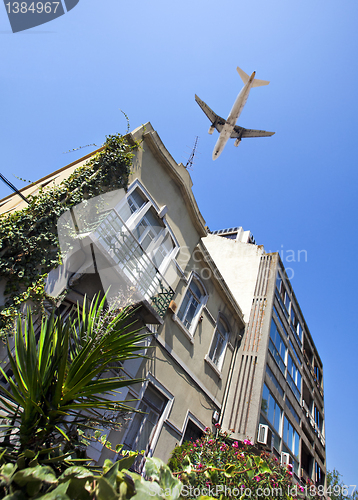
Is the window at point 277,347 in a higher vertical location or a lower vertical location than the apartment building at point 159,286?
higher

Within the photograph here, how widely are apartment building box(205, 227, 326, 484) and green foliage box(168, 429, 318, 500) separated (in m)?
3.45

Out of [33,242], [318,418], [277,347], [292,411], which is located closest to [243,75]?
[277,347]

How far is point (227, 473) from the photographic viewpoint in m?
3.92

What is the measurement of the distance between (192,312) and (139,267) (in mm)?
3510

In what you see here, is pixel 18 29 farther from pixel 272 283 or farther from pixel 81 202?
pixel 272 283

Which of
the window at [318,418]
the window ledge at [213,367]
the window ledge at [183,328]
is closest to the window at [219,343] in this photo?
the window ledge at [213,367]

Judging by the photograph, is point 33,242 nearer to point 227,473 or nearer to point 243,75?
point 227,473

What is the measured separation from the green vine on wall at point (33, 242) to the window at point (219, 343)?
725cm

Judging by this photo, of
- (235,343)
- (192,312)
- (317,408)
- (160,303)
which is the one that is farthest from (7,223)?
(317,408)

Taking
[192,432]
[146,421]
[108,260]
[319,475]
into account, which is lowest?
[146,421]

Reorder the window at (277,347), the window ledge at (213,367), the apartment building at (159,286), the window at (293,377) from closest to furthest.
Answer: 1. the apartment building at (159,286)
2. the window ledge at (213,367)
3. the window at (277,347)
4. the window at (293,377)

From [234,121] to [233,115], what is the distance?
54 cm

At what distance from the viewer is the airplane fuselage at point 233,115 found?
24.1m

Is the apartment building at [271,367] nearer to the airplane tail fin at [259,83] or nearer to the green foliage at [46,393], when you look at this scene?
the green foliage at [46,393]
